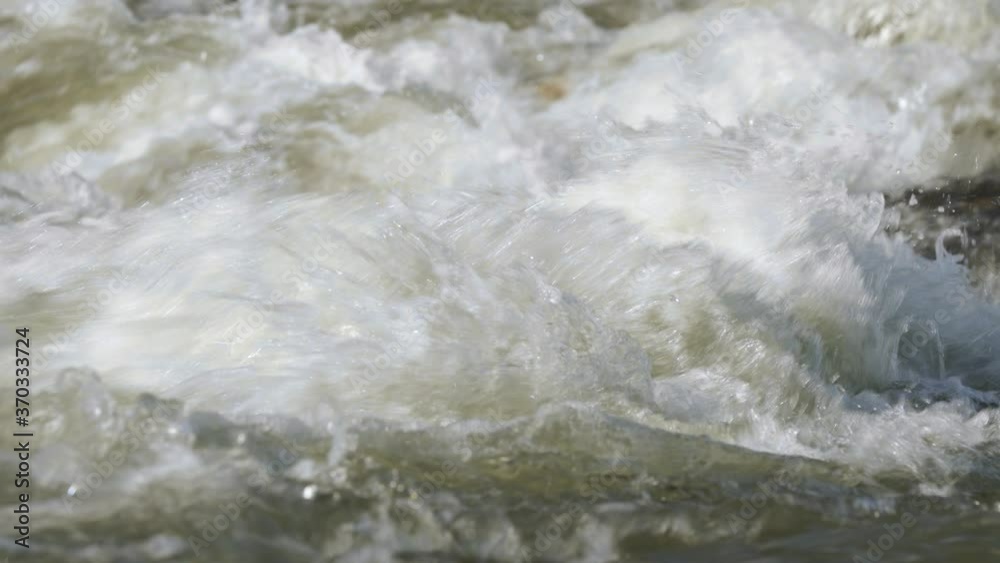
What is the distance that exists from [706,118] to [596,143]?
1.38 feet

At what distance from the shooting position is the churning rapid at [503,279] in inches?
110

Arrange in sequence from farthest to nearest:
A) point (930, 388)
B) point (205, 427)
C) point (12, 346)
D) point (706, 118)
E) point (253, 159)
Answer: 1. point (253, 159)
2. point (706, 118)
3. point (930, 388)
4. point (12, 346)
5. point (205, 427)

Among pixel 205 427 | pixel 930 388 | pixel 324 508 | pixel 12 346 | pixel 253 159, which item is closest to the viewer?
pixel 324 508

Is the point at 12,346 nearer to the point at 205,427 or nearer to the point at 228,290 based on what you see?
the point at 228,290

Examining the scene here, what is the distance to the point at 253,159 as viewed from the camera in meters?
5.16

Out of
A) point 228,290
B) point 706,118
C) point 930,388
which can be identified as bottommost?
point 930,388

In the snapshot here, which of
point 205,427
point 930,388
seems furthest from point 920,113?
point 205,427

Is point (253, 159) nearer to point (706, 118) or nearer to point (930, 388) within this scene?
point (706, 118)

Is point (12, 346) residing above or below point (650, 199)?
below

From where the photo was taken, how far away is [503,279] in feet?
12.1

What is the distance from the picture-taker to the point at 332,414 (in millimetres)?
3082

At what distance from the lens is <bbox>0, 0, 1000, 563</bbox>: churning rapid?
2793 mm

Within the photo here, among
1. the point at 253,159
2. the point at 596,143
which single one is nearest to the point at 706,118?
the point at 596,143

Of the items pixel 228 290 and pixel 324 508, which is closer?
pixel 324 508
